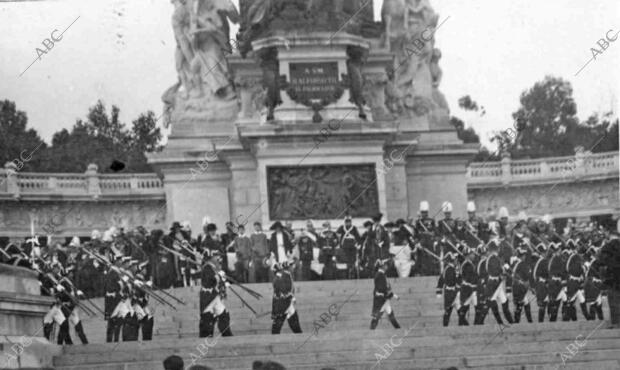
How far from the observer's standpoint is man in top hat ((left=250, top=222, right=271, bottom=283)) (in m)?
35.0

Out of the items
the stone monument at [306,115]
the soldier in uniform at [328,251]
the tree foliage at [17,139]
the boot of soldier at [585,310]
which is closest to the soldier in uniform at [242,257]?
the soldier in uniform at [328,251]

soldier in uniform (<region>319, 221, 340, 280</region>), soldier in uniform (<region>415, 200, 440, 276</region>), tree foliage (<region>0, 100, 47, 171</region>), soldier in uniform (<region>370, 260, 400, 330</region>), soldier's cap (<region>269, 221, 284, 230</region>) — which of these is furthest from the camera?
tree foliage (<region>0, 100, 47, 171</region>)

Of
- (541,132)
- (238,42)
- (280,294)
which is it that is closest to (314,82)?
(238,42)

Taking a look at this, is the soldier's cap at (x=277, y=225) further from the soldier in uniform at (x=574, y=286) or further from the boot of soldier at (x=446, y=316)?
the soldier in uniform at (x=574, y=286)

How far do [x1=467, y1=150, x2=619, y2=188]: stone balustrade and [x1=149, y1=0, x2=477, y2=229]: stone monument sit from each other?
9558mm

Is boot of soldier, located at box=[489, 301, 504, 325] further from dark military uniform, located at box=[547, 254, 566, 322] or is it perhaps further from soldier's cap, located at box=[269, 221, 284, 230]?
soldier's cap, located at box=[269, 221, 284, 230]

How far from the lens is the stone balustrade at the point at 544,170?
180ft

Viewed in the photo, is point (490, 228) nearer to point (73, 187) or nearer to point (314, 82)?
point (314, 82)

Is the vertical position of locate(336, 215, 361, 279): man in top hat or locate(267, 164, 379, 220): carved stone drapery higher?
locate(267, 164, 379, 220): carved stone drapery

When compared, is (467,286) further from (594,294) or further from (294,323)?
(294,323)

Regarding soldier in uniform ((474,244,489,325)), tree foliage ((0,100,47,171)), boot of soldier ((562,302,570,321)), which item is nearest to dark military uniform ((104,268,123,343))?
soldier in uniform ((474,244,489,325))

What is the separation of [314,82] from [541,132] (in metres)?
45.7

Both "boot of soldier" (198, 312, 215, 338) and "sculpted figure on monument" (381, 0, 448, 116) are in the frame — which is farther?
"sculpted figure on monument" (381, 0, 448, 116)

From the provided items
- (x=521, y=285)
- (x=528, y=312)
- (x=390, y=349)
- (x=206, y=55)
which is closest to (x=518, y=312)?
(x=528, y=312)
